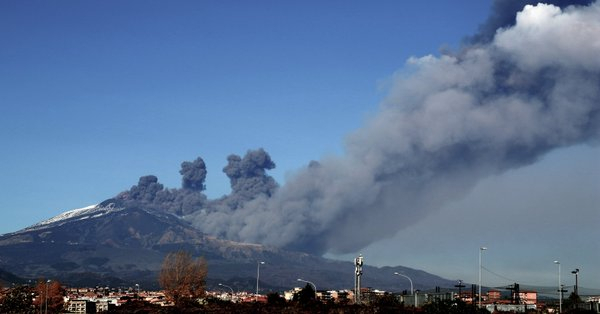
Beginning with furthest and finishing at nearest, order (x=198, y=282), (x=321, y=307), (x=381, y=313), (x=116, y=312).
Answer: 1. (x=198, y=282)
2. (x=116, y=312)
3. (x=321, y=307)
4. (x=381, y=313)

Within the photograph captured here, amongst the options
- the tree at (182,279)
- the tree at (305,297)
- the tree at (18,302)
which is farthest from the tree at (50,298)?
the tree at (305,297)

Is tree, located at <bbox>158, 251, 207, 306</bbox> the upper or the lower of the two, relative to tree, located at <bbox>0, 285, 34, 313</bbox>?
upper

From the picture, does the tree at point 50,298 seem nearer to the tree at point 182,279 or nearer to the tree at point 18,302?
the tree at point 18,302

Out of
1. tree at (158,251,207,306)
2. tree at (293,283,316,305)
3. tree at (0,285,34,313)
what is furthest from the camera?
tree at (158,251,207,306)

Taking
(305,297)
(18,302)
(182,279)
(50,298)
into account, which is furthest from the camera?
(50,298)

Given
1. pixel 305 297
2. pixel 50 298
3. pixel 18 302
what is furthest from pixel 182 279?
pixel 305 297

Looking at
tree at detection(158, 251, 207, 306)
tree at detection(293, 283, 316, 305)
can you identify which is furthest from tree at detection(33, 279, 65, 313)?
tree at detection(293, 283, 316, 305)

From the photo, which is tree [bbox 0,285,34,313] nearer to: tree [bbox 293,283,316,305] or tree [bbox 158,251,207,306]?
tree [bbox 158,251,207,306]

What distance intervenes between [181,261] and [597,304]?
2823 inches

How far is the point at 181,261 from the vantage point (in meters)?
127

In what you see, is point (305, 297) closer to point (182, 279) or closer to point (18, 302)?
point (182, 279)

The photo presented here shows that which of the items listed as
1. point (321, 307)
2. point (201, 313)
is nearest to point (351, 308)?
point (321, 307)

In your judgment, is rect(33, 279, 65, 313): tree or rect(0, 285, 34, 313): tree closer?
rect(0, 285, 34, 313): tree

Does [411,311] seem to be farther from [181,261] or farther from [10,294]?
[10,294]
